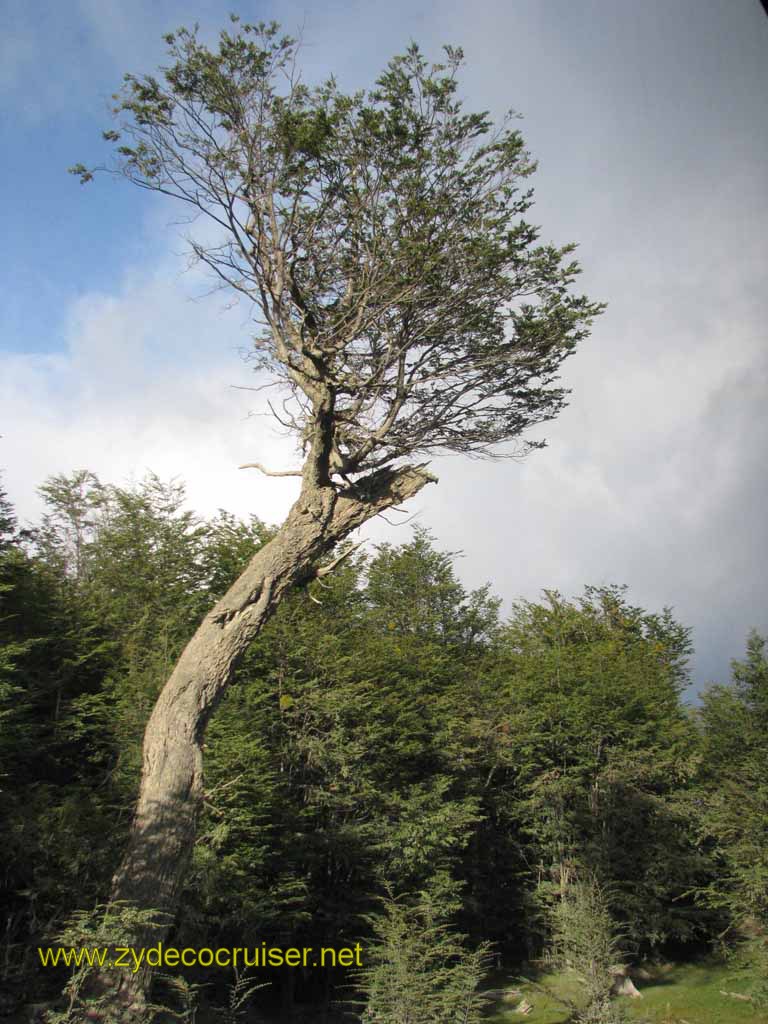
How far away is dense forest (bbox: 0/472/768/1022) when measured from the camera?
430 inches

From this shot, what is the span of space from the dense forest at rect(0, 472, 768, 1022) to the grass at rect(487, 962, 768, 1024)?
2.94 feet

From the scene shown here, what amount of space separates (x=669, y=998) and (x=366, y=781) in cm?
933

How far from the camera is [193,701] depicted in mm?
5953

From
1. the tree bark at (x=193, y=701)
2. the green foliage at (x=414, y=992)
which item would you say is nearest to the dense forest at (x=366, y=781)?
the green foliage at (x=414, y=992)

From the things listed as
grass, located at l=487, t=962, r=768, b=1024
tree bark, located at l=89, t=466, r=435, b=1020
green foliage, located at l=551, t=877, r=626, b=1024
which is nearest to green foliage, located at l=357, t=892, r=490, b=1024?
green foliage, located at l=551, t=877, r=626, b=1024

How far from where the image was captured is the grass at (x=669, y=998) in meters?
15.0

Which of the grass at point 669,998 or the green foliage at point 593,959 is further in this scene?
the grass at point 669,998

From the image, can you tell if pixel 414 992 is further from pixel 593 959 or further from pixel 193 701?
pixel 193 701

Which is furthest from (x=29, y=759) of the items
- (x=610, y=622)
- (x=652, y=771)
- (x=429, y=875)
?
(x=610, y=622)

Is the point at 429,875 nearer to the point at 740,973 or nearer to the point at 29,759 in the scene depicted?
the point at 740,973

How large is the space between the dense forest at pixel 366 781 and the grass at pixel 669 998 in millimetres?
896

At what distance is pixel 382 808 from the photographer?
54.5 feet

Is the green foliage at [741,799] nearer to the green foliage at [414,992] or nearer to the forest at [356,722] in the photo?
the forest at [356,722]

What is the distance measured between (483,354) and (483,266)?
0.93m
